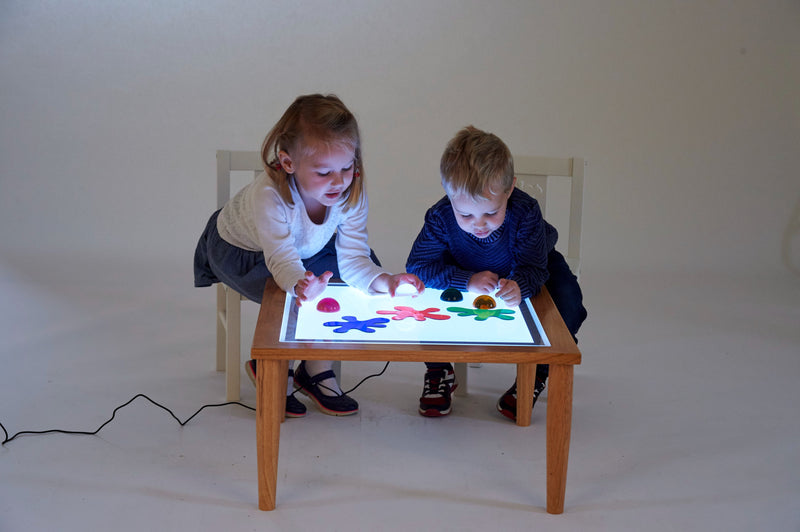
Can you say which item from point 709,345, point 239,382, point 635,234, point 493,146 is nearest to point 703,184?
point 635,234

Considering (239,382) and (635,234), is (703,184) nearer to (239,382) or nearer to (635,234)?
(635,234)

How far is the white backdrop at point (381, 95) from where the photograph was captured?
3752 millimetres

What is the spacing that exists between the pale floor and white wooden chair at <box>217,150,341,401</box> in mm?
82

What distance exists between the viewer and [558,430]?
1896 millimetres

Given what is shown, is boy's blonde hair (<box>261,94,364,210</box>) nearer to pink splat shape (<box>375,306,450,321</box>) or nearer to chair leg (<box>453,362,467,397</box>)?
pink splat shape (<box>375,306,450,321</box>)

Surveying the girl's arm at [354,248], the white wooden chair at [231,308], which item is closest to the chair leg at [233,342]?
the white wooden chair at [231,308]

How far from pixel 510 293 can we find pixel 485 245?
239mm

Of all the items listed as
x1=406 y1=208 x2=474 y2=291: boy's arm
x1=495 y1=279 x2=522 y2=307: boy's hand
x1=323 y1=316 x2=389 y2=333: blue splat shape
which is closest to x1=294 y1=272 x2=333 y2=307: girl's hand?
x1=323 y1=316 x2=389 y2=333: blue splat shape

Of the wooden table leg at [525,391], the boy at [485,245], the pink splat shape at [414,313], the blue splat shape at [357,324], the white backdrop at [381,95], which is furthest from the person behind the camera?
the white backdrop at [381,95]

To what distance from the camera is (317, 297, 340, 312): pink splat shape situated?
2.08m

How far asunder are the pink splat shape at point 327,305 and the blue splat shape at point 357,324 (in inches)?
2.0

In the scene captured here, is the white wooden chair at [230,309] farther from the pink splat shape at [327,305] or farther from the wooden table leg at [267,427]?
the wooden table leg at [267,427]

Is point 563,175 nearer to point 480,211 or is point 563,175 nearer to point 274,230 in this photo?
point 480,211

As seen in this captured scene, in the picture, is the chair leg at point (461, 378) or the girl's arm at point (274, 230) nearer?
the girl's arm at point (274, 230)
